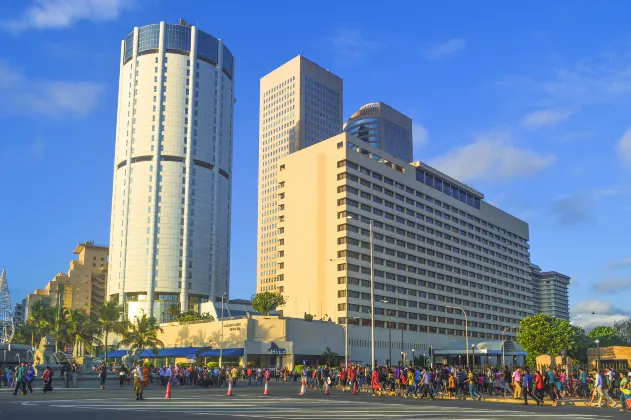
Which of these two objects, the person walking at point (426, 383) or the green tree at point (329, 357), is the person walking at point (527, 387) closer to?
the person walking at point (426, 383)

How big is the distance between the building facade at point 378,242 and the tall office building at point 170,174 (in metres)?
42.0

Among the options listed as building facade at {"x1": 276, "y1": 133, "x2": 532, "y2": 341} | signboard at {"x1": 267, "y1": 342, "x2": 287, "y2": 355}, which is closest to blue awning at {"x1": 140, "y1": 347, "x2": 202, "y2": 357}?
signboard at {"x1": 267, "y1": 342, "x2": 287, "y2": 355}

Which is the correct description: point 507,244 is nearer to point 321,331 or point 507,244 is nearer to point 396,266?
point 396,266

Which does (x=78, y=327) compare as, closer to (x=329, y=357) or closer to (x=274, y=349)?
(x=274, y=349)

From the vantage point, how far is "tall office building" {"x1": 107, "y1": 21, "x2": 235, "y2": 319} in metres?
158

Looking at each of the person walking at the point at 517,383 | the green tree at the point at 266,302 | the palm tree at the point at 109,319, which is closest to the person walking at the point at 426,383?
the person walking at the point at 517,383

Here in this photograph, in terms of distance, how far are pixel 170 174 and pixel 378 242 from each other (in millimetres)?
72044

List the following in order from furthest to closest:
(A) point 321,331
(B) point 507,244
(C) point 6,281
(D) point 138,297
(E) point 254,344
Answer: (B) point 507,244 → (D) point 138,297 → (C) point 6,281 → (A) point 321,331 → (E) point 254,344

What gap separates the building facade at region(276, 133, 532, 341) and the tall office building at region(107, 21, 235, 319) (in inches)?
1654

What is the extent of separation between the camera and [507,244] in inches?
6644

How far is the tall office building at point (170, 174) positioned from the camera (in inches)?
6240

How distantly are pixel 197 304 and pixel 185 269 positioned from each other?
32.2ft

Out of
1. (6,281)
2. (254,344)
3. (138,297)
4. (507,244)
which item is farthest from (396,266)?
(6,281)

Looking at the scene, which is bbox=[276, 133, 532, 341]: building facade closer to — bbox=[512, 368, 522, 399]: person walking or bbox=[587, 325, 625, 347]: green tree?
bbox=[587, 325, 625, 347]: green tree
